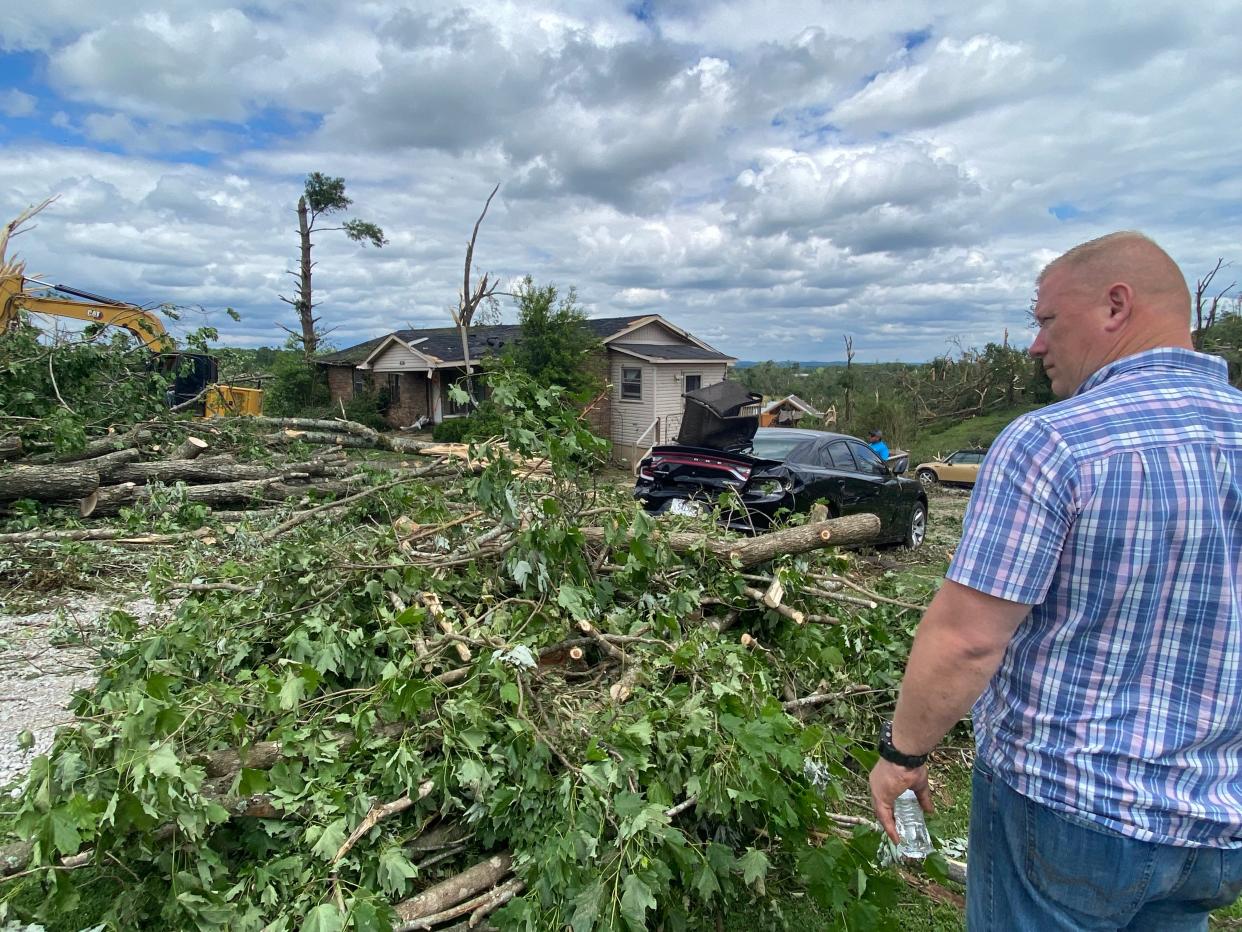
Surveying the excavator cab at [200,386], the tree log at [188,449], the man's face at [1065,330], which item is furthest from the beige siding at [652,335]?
the man's face at [1065,330]

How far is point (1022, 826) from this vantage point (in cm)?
155

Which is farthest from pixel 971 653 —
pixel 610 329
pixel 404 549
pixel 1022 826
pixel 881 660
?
pixel 610 329

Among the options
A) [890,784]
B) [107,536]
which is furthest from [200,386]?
[890,784]

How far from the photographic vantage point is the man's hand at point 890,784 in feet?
5.55

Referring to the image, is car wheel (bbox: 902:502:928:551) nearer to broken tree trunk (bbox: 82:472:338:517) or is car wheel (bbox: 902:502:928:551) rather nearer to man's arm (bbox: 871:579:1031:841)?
broken tree trunk (bbox: 82:472:338:517)

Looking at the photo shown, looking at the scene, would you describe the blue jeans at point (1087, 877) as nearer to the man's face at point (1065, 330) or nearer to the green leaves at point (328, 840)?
the man's face at point (1065, 330)

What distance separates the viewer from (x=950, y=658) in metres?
1.48

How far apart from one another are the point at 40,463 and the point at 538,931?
9.01 metres

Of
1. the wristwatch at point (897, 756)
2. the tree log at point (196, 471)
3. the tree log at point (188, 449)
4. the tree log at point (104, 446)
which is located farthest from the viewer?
the tree log at point (188, 449)

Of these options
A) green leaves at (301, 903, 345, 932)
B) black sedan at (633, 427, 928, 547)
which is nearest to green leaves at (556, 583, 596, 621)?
green leaves at (301, 903, 345, 932)

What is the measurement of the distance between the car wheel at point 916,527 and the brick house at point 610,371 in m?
10.2

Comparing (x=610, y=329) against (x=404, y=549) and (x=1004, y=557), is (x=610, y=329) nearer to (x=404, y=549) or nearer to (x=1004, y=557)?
(x=404, y=549)

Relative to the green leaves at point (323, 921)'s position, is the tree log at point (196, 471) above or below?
above

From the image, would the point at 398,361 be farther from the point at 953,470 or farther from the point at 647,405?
the point at 953,470
